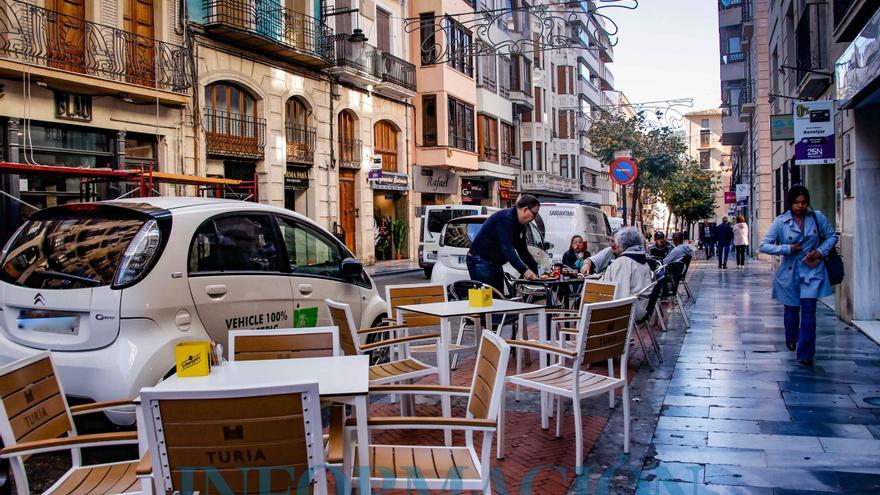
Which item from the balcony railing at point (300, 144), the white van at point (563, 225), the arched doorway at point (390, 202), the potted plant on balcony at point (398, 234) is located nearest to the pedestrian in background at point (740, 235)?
the white van at point (563, 225)

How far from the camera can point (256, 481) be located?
2715 mm

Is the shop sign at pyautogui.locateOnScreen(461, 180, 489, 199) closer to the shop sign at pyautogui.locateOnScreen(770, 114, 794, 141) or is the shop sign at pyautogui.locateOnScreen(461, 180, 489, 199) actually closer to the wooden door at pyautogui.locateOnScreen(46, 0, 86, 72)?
the wooden door at pyautogui.locateOnScreen(46, 0, 86, 72)

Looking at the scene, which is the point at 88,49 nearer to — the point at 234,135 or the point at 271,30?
the point at 234,135

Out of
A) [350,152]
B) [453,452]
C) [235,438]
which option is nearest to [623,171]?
[453,452]

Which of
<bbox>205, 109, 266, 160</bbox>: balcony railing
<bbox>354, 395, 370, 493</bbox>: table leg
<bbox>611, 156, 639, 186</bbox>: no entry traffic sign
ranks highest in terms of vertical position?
<bbox>205, 109, 266, 160</bbox>: balcony railing

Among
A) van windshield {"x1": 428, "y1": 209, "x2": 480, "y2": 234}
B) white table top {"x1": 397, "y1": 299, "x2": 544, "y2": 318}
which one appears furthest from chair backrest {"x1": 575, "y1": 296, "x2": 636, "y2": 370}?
van windshield {"x1": 428, "y1": 209, "x2": 480, "y2": 234}

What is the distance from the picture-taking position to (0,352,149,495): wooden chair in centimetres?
304

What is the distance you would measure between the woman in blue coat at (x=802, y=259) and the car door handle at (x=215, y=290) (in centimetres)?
533

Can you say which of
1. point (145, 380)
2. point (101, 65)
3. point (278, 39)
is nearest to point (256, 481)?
point (145, 380)

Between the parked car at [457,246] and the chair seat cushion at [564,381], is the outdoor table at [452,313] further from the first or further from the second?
the parked car at [457,246]

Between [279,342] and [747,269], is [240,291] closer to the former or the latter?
[279,342]

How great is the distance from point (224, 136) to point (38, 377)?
18.5m

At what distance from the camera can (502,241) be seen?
8273 mm

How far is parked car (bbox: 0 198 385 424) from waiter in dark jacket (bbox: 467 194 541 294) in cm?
282
